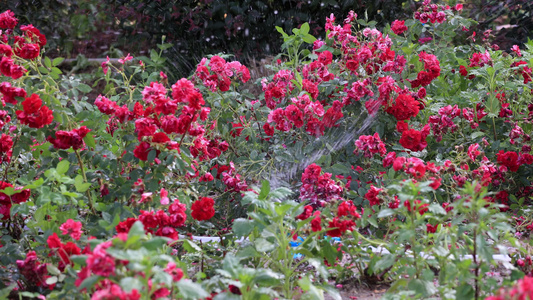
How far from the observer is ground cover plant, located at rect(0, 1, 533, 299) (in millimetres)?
1600

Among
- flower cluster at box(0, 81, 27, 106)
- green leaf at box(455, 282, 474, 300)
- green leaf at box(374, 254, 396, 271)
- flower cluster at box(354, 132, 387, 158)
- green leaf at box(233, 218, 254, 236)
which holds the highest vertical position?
flower cluster at box(0, 81, 27, 106)

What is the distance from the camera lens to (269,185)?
2.04 m

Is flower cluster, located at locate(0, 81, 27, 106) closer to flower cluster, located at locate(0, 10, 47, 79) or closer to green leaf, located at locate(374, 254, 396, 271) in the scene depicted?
flower cluster, located at locate(0, 10, 47, 79)

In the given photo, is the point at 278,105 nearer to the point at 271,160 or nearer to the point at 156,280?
the point at 271,160

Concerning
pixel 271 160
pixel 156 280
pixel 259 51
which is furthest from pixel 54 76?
pixel 259 51

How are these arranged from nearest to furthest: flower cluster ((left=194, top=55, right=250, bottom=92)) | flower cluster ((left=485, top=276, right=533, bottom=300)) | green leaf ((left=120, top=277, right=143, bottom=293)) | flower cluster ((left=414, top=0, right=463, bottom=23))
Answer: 1. flower cluster ((left=485, top=276, right=533, bottom=300))
2. green leaf ((left=120, top=277, right=143, bottom=293))
3. flower cluster ((left=194, top=55, right=250, bottom=92))
4. flower cluster ((left=414, top=0, right=463, bottom=23))

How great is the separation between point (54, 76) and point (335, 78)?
1218 mm

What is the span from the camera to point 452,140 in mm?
2871

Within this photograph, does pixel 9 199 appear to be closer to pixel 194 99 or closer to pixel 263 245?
pixel 194 99

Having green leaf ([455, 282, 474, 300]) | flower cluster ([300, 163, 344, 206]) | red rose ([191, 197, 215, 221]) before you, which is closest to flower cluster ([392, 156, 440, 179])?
flower cluster ([300, 163, 344, 206])

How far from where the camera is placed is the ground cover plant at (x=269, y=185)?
1.60 metres

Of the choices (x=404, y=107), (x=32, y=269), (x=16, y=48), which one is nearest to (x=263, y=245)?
(x=32, y=269)

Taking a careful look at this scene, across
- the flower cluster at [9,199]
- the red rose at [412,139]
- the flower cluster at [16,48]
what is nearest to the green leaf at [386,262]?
the red rose at [412,139]

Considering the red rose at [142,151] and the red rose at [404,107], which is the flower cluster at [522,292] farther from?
the red rose at [404,107]
